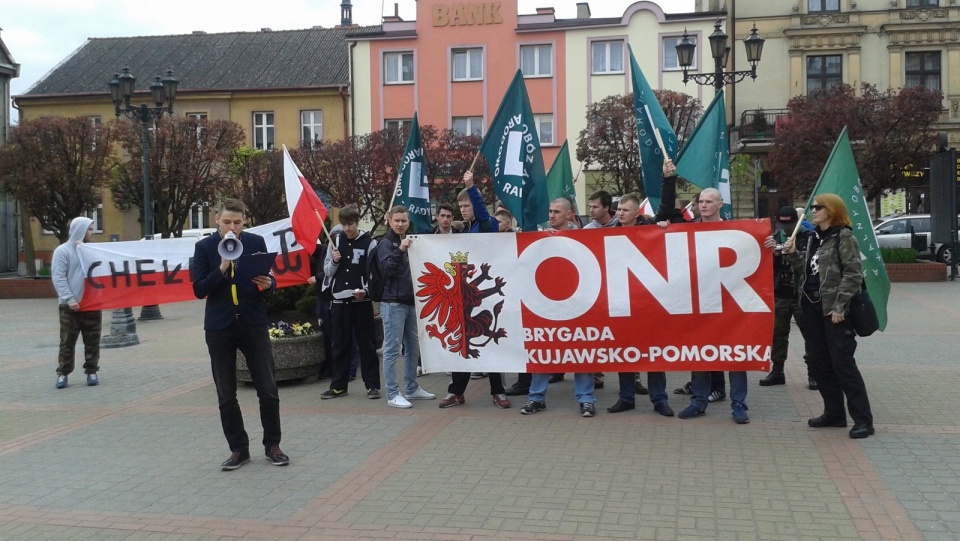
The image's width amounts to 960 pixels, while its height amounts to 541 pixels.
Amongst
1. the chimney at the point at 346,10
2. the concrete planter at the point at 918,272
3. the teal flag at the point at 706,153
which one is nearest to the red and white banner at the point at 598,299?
the teal flag at the point at 706,153

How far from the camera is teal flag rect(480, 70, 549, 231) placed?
8570mm

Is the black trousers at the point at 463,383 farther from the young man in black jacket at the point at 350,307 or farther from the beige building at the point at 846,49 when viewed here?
the beige building at the point at 846,49

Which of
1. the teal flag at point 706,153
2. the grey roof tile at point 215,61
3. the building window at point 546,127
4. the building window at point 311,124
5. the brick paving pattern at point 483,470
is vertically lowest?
the brick paving pattern at point 483,470

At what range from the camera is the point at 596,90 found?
122 feet

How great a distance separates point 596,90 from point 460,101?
20.4 feet

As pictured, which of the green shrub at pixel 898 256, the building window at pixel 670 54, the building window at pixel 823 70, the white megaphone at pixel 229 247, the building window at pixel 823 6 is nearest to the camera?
the white megaphone at pixel 229 247

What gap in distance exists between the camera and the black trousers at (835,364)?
6824 mm

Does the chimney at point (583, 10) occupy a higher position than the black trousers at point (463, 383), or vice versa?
the chimney at point (583, 10)

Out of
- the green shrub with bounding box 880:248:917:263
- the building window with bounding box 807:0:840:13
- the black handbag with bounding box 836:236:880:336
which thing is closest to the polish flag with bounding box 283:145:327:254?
the black handbag with bounding box 836:236:880:336

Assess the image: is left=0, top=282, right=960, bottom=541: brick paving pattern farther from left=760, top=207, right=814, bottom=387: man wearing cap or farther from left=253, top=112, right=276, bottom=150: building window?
left=253, top=112, right=276, bottom=150: building window

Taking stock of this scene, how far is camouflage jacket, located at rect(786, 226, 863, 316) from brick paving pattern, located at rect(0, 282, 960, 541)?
1125mm

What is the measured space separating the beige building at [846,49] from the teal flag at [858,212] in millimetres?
30677

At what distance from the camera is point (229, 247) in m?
6.02

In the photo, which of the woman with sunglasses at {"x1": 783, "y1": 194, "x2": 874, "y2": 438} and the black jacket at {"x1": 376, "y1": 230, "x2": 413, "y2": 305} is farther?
the black jacket at {"x1": 376, "y1": 230, "x2": 413, "y2": 305}
